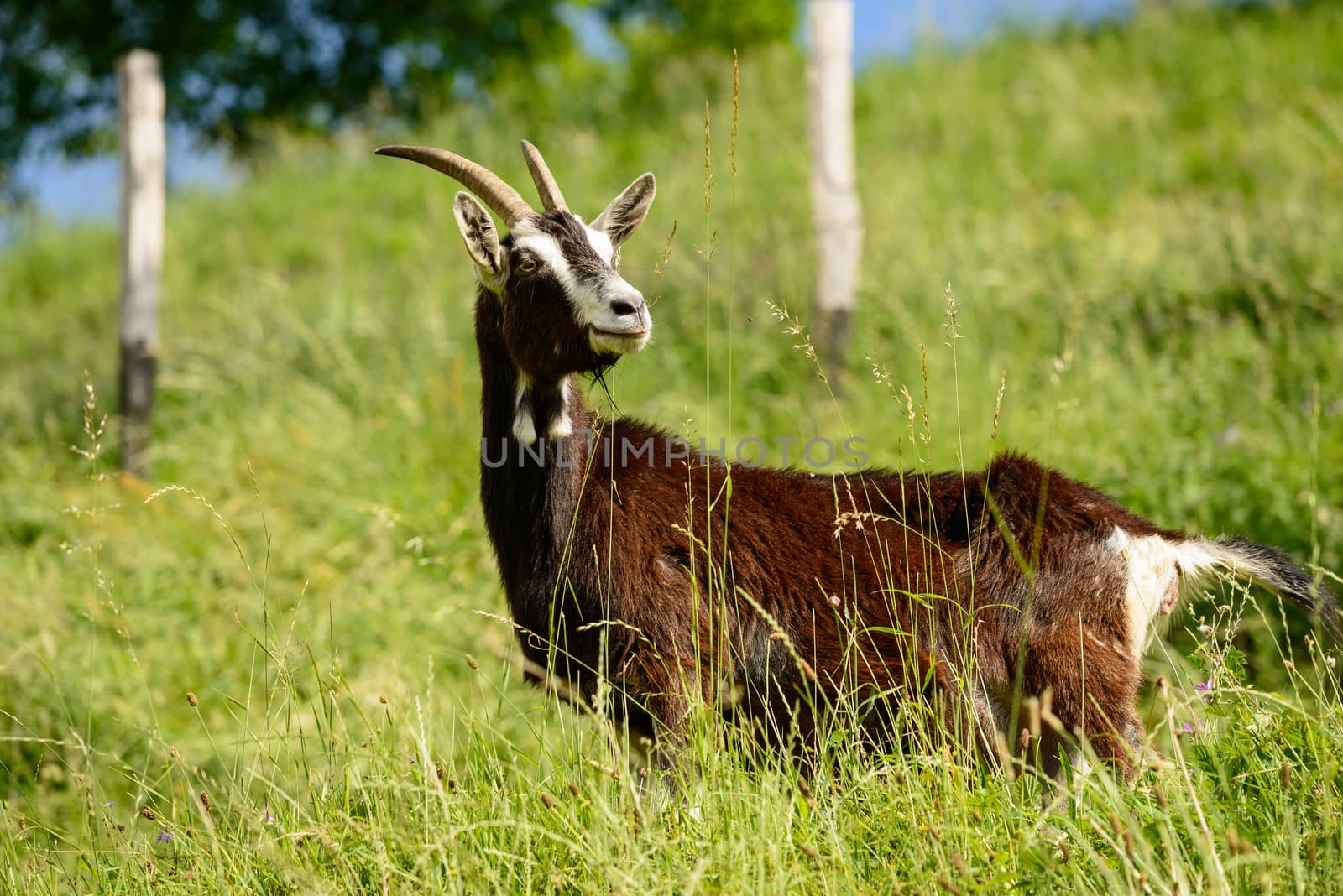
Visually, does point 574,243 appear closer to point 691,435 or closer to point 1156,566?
Answer: point 691,435

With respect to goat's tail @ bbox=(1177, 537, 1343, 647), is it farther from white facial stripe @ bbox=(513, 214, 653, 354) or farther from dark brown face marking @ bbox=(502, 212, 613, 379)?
dark brown face marking @ bbox=(502, 212, 613, 379)

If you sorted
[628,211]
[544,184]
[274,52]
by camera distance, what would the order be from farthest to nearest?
1. [274,52]
2. [628,211]
3. [544,184]

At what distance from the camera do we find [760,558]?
11.1 ft

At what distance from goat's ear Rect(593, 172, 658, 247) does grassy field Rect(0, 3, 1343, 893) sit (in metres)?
0.27

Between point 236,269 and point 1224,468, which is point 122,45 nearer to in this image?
point 236,269

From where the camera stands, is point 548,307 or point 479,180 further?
point 479,180

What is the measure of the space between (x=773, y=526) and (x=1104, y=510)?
3.13 ft

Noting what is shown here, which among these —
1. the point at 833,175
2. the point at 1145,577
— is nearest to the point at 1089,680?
the point at 1145,577

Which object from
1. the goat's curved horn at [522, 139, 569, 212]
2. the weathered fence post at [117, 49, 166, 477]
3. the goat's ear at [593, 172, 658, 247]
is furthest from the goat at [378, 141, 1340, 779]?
the weathered fence post at [117, 49, 166, 477]

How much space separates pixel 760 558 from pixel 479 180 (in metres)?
1.43

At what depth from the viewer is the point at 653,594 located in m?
3.25

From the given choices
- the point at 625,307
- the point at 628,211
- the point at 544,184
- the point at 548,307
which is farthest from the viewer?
the point at 628,211

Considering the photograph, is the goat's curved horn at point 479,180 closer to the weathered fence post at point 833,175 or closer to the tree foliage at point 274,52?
the weathered fence post at point 833,175

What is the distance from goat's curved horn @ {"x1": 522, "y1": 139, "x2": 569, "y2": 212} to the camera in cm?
364
